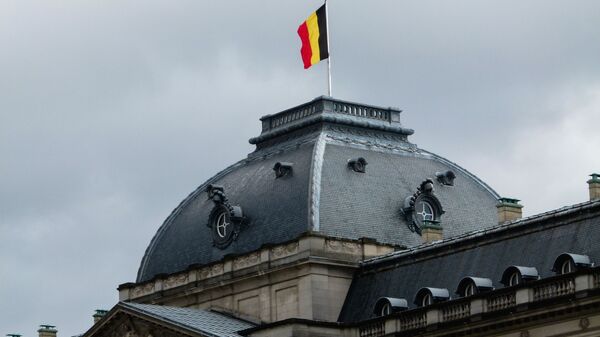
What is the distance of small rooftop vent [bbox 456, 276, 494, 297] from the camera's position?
10112 centimetres

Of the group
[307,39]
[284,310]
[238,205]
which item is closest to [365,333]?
[284,310]

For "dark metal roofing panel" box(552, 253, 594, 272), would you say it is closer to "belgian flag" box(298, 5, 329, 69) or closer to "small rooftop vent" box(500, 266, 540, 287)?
"small rooftop vent" box(500, 266, 540, 287)

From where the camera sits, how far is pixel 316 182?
117 meters

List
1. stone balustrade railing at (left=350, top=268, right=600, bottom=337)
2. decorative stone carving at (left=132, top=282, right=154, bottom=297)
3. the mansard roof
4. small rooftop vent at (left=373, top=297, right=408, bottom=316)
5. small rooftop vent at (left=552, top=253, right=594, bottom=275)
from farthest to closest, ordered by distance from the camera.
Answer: decorative stone carving at (left=132, top=282, right=154, bottom=297) → the mansard roof → small rooftop vent at (left=373, top=297, right=408, bottom=316) → small rooftop vent at (left=552, top=253, right=594, bottom=275) → stone balustrade railing at (left=350, top=268, right=600, bottom=337)

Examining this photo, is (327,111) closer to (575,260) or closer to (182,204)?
(182,204)

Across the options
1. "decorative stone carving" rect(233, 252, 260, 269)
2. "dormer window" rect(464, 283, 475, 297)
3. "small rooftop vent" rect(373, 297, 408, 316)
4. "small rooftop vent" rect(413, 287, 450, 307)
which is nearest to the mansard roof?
"decorative stone carving" rect(233, 252, 260, 269)

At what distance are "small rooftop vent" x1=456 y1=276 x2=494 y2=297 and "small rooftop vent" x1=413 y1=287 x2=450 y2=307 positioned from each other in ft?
6.30

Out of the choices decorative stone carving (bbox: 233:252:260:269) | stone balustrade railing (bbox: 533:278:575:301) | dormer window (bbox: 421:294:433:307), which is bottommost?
stone balustrade railing (bbox: 533:278:575:301)

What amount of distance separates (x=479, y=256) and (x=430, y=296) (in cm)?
316

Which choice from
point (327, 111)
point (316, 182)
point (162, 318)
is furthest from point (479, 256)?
point (327, 111)

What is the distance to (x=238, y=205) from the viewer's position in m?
121

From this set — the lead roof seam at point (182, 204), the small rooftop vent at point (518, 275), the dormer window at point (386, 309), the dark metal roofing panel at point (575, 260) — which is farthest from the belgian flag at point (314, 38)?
the dark metal roofing panel at point (575, 260)

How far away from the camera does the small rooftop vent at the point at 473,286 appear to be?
332 feet

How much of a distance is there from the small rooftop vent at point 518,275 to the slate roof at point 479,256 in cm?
75
